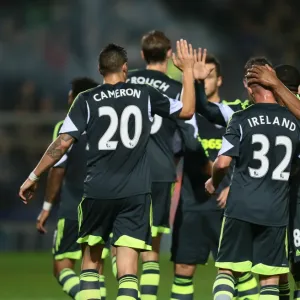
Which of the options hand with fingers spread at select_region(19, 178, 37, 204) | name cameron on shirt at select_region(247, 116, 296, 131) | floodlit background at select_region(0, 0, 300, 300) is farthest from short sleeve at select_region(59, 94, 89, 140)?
floodlit background at select_region(0, 0, 300, 300)

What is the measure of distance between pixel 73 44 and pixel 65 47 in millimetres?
158

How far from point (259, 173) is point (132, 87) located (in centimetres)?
116

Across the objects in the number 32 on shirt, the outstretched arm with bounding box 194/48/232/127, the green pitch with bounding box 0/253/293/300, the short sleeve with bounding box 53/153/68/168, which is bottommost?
the green pitch with bounding box 0/253/293/300

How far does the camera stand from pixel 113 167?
815 cm

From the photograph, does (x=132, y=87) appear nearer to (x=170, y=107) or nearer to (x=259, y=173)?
(x=170, y=107)

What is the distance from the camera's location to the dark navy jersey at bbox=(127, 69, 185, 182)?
9.71 metres

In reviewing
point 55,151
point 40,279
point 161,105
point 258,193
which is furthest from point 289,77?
point 40,279

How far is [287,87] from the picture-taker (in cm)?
872

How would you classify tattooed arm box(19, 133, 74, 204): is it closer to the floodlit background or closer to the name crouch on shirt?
the name crouch on shirt

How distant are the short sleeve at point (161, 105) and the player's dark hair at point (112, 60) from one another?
282 mm

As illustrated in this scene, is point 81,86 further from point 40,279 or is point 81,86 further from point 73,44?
point 73,44

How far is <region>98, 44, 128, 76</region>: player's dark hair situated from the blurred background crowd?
1018 centimetres

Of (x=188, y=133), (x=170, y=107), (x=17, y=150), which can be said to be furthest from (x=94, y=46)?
(x=170, y=107)

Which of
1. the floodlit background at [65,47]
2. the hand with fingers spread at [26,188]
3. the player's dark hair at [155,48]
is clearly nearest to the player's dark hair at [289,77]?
the player's dark hair at [155,48]
